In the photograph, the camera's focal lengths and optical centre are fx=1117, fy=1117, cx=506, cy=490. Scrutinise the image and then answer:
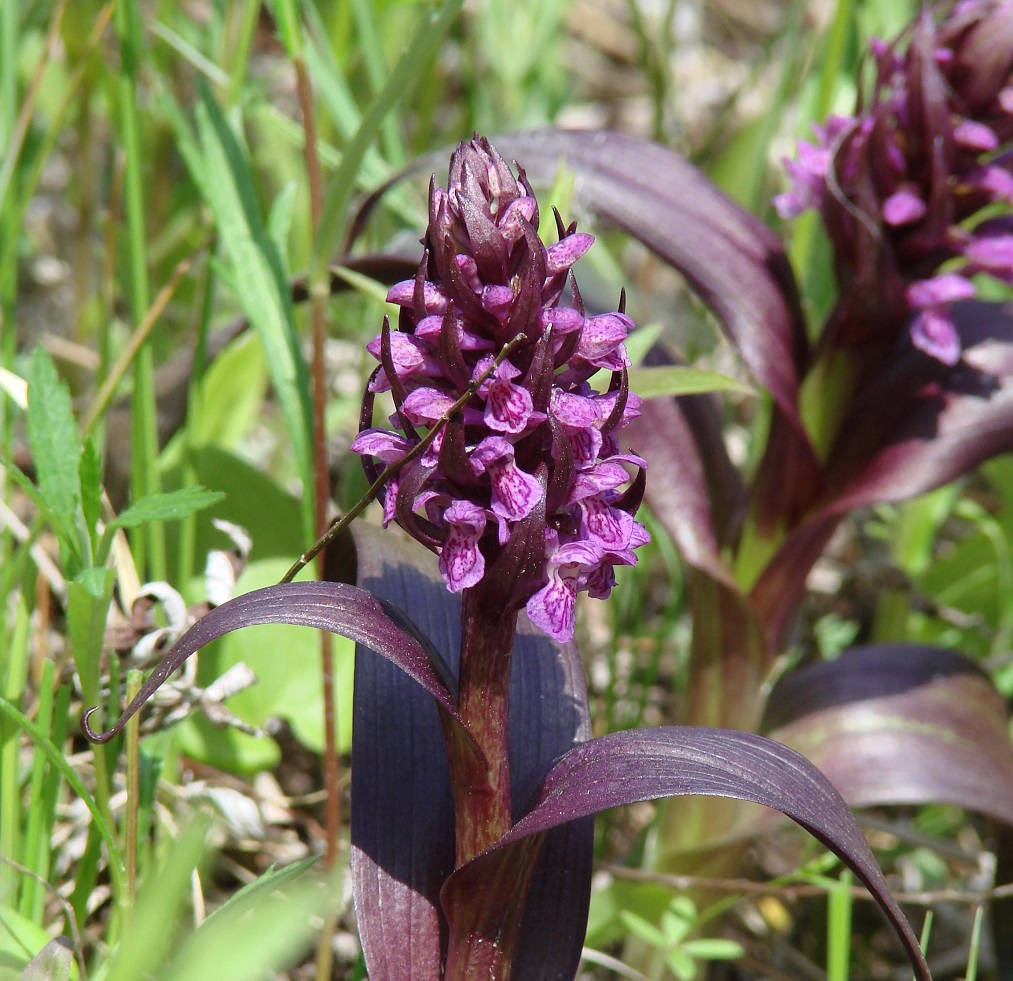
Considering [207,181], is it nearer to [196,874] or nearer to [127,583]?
[127,583]

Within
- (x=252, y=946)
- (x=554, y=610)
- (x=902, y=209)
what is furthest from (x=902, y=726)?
(x=252, y=946)

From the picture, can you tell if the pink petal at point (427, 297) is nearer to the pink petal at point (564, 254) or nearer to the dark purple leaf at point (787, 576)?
the pink petal at point (564, 254)

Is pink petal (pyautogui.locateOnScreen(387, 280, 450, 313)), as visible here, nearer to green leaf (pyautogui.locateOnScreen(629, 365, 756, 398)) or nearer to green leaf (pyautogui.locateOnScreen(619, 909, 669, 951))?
green leaf (pyautogui.locateOnScreen(629, 365, 756, 398))

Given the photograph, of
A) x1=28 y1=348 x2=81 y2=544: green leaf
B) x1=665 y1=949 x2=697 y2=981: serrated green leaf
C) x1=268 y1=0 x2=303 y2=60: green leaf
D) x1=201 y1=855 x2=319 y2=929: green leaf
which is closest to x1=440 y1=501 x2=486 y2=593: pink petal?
x1=201 y1=855 x2=319 y2=929: green leaf

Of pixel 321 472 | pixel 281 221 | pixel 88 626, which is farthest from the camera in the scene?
pixel 281 221

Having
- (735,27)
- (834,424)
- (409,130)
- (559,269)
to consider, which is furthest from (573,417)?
(735,27)

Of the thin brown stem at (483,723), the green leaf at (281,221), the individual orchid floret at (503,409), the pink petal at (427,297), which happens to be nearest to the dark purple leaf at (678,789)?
the thin brown stem at (483,723)

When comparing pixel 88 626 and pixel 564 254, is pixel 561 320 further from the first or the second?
pixel 88 626
